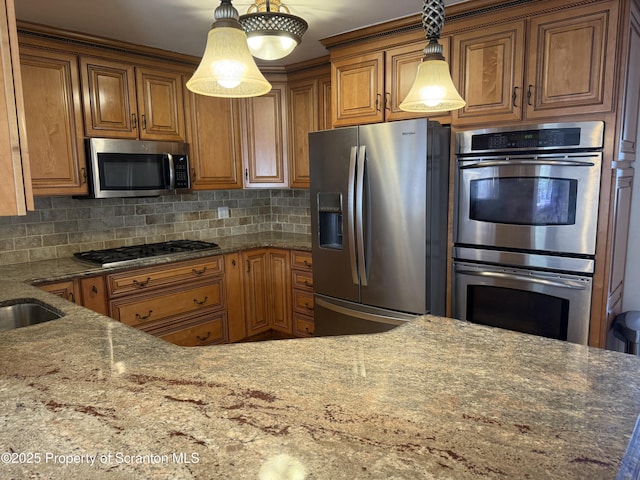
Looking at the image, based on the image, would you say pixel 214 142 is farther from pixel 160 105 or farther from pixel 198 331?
pixel 198 331

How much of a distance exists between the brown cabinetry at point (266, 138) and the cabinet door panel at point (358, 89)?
32.5 inches

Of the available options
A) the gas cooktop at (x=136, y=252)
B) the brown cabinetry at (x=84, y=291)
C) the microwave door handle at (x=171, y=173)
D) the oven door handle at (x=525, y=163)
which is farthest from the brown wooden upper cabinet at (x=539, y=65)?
the brown cabinetry at (x=84, y=291)

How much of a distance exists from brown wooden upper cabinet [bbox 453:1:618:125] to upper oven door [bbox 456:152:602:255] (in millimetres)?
254

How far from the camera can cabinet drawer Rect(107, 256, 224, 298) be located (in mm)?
2805

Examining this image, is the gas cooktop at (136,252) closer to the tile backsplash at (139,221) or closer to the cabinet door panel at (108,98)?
the tile backsplash at (139,221)

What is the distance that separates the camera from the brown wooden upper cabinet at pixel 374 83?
270 cm

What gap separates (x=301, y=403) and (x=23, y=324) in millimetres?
1589

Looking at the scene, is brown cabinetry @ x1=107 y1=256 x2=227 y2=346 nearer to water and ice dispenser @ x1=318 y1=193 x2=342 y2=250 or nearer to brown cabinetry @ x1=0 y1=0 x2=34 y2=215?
water and ice dispenser @ x1=318 y1=193 x2=342 y2=250

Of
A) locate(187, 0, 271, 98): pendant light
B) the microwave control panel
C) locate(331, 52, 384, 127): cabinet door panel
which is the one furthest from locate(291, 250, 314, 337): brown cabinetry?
locate(187, 0, 271, 98): pendant light

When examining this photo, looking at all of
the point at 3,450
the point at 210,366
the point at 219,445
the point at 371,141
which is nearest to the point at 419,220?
the point at 371,141

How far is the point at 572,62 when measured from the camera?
7.08 ft

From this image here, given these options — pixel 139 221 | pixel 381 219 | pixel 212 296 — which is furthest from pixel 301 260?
pixel 139 221

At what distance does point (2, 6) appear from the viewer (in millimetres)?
943

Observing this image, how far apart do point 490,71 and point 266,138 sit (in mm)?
1999
